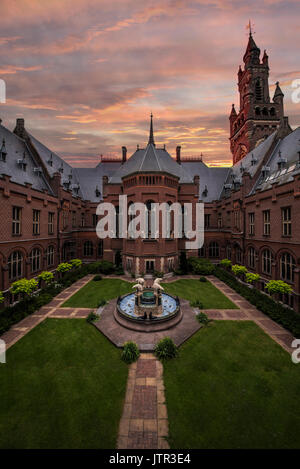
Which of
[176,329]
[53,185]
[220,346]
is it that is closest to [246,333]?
[220,346]

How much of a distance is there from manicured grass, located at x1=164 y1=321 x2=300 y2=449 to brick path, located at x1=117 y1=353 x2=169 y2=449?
1.24ft

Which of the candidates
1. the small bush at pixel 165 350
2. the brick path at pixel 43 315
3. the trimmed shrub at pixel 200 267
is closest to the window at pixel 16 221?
the brick path at pixel 43 315

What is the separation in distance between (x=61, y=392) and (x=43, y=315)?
31.4 feet

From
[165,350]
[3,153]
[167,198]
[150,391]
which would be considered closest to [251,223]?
[167,198]

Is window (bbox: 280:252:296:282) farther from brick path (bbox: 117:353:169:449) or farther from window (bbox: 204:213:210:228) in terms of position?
window (bbox: 204:213:210:228)

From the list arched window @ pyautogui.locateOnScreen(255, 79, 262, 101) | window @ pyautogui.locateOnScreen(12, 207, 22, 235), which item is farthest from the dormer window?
arched window @ pyautogui.locateOnScreen(255, 79, 262, 101)

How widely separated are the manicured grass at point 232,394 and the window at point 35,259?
20.2 m

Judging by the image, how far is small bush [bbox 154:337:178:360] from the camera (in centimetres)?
1116

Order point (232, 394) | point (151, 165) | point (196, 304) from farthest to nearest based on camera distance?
point (151, 165), point (196, 304), point (232, 394)

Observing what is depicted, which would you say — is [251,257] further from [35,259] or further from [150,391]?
[35,259]

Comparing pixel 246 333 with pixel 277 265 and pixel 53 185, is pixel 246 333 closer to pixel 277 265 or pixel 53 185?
pixel 277 265

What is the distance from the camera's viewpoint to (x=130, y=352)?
36.7 ft

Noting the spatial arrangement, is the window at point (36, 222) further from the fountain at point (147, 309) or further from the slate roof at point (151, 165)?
the fountain at point (147, 309)

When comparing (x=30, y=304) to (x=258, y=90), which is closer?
(x=30, y=304)
